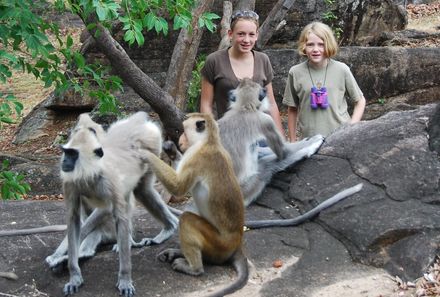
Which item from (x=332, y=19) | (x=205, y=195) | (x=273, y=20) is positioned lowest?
(x=205, y=195)

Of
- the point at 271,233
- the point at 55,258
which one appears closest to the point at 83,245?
the point at 55,258

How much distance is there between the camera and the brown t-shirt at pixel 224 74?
5.32 metres

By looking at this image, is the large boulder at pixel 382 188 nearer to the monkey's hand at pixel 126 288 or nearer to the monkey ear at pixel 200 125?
the monkey ear at pixel 200 125

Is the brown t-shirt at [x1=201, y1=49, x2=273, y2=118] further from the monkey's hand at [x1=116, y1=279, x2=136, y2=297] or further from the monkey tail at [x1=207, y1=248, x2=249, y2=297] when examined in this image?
the monkey's hand at [x1=116, y1=279, x2=136, y2=297]

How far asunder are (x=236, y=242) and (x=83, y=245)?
102cm

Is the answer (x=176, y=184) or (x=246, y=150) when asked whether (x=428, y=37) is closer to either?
(x=246, y=150)

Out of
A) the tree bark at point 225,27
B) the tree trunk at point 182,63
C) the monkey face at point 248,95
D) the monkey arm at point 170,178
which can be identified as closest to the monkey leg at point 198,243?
the monkey arm at point 170,178

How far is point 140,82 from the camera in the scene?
688 centimetres

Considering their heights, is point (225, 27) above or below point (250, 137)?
above

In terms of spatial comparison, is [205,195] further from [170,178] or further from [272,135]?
[272,135]

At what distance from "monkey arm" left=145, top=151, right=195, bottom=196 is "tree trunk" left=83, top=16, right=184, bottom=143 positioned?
3.11 metres

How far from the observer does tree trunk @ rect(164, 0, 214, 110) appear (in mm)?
7578

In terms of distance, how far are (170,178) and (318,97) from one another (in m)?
2.03

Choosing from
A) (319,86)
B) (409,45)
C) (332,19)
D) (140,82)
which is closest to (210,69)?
(319,86)
